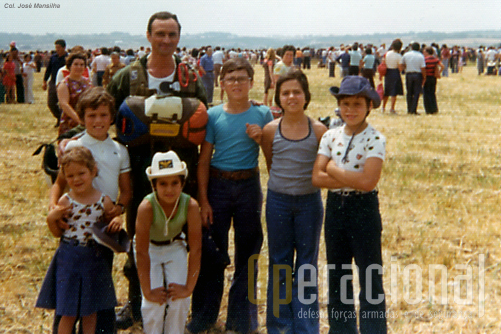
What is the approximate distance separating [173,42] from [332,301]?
2088 mm

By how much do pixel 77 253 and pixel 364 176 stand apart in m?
1.82

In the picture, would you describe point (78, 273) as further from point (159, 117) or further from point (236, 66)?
point (236, 66)

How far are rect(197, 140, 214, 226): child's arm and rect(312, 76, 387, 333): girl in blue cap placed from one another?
0.76 m

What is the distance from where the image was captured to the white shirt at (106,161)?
129 inches

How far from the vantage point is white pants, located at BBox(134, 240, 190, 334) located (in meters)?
3.16

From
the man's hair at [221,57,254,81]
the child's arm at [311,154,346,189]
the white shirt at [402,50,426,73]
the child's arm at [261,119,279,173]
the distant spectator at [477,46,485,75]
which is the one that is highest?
the distant spectator at [477,46,485,75]

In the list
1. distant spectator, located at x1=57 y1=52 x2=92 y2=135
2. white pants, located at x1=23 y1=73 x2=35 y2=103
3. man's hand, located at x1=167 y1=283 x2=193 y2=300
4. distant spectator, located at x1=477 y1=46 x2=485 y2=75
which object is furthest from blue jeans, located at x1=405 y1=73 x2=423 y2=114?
distant spectator, located at x1=477 y1=46 x2=485 y2=75

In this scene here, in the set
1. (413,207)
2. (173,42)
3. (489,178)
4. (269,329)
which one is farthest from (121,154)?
(489,178)

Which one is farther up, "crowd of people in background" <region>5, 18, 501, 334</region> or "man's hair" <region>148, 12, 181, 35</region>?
"man's hair" <region>148, 12, 181, 35</region>

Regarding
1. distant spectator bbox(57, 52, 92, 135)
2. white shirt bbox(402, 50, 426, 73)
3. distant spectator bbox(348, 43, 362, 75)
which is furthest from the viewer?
distant spectator bbox(348, 43, 362, 75)

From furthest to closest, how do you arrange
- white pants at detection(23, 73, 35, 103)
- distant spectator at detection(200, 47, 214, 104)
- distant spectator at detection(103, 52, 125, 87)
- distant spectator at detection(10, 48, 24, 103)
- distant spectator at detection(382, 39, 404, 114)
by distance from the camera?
white pants at detection(23, 73, 35, 103) < distant spectator at detection(200, 47, 214, 104) < distant spectator at detection(10, 48, 24, 103) < distant spectator at detection(382, 39, 404, 114) < distant spectator at detection(103, 52, 125, 87)

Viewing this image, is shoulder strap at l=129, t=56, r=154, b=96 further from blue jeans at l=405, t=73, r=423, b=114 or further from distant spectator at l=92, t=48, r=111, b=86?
distant spectator at l=92, t=48, r=111, b=86

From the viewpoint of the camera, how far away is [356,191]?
3.19 metres

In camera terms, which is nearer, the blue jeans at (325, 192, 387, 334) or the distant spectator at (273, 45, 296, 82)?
the blue jeans at (325, 192, 387, 334)
